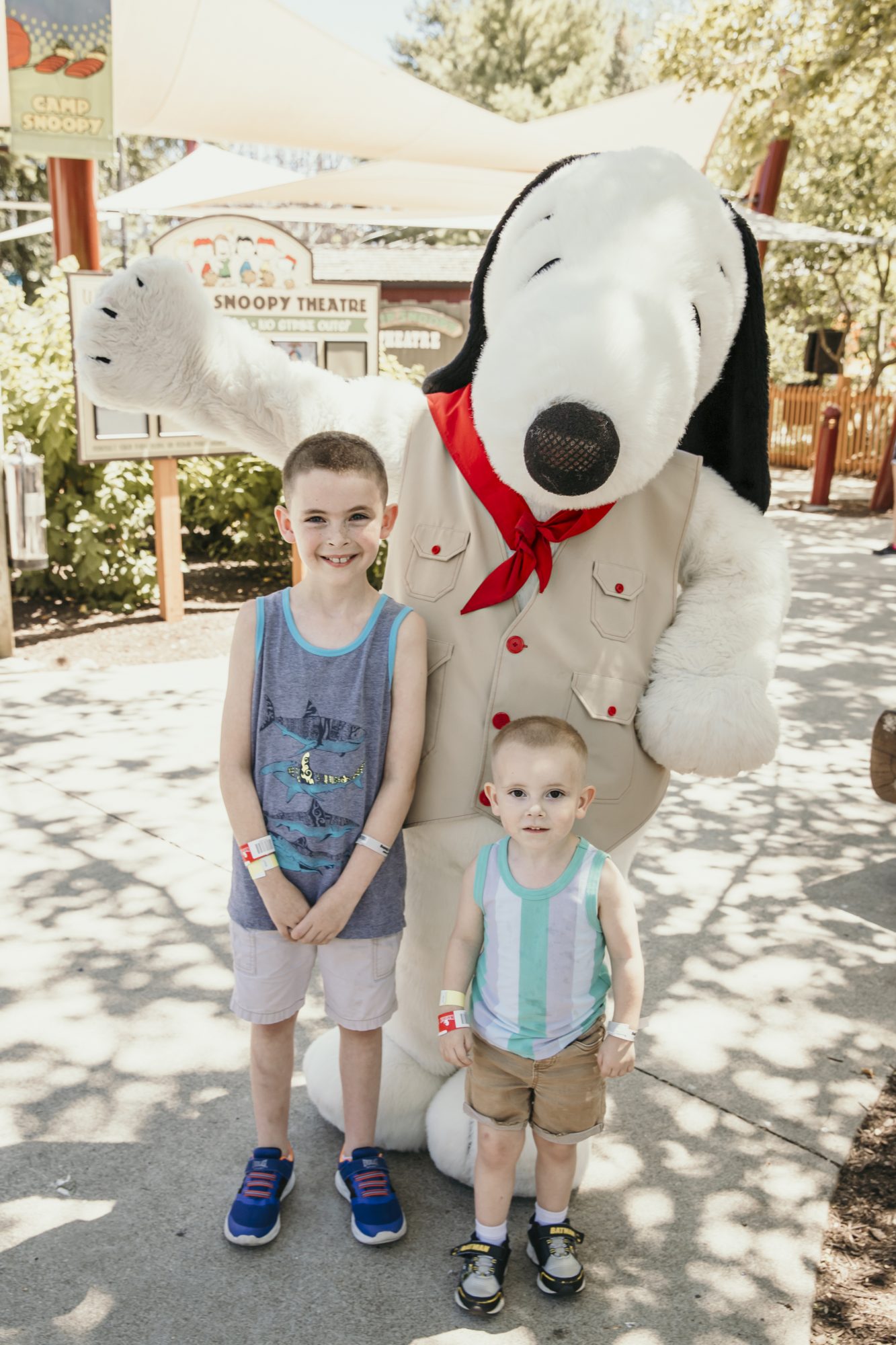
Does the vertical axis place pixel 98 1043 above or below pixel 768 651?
below

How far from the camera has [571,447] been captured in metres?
1.78

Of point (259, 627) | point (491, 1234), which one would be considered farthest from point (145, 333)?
point (491, 1234)

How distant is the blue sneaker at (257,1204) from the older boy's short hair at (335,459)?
130cm

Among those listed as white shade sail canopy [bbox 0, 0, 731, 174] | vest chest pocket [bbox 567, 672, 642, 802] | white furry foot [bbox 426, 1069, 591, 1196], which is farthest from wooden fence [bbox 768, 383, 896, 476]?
white furry foot [bbox 426, 1069, 591, 1196]

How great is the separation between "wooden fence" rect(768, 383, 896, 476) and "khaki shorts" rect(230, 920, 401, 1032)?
47.2 feet

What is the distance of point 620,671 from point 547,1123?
82 centimetres

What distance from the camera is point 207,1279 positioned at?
2.12m

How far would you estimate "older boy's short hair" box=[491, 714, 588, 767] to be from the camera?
1.94m

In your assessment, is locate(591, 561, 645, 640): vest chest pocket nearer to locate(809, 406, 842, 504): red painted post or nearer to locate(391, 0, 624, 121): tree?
locate(809, 406, 842, 504): red painted post

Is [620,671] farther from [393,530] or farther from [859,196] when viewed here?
[859,196]

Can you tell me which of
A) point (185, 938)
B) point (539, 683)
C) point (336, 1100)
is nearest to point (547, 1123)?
point (336, 1100)

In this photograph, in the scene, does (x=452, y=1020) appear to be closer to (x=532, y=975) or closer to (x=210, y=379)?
(x=532, y=975)

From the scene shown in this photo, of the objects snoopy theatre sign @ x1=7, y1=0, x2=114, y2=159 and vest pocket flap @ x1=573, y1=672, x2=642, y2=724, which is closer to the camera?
vest pocket flap @ x1=573, y1=672, x2=642, y2=724

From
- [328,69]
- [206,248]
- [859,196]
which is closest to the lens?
[206,248]
